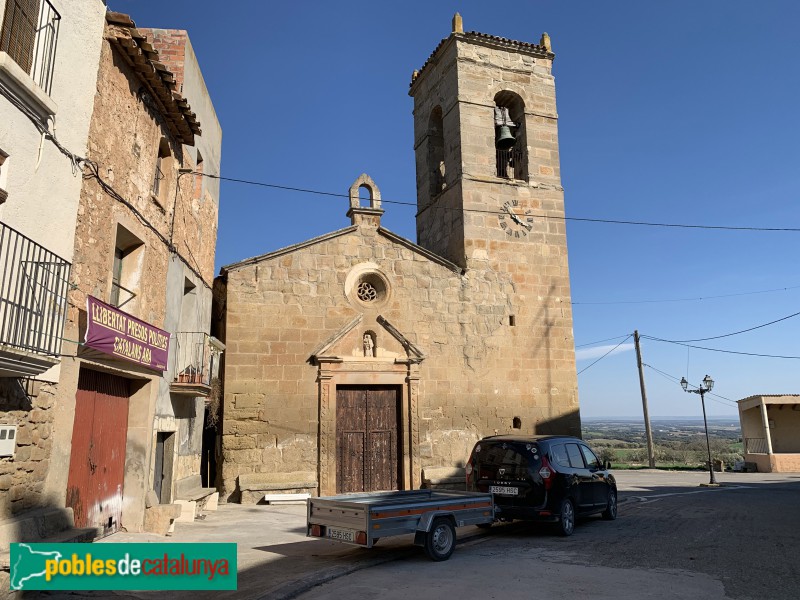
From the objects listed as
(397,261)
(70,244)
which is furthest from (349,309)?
(70,244)

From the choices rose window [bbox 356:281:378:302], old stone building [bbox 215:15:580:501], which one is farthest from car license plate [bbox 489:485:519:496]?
rose window [bbox 356:281:378:302]

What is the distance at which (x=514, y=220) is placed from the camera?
16.2 metres

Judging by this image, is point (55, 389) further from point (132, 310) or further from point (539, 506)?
point (539, 506)

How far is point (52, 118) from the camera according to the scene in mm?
6250

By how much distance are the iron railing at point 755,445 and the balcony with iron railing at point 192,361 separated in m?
24.5

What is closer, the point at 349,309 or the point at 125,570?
the point at 125,570

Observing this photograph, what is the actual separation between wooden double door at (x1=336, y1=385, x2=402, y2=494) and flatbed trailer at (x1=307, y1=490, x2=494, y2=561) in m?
5.84

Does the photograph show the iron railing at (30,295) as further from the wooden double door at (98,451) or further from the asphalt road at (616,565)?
the asphalt road at (616,565)

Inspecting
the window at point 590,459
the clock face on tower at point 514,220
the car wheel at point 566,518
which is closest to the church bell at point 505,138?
the clock face on tower at point 514,220

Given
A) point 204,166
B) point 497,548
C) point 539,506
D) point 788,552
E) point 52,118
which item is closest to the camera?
point 52,118

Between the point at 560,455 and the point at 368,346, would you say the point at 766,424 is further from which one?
the point at 560,455

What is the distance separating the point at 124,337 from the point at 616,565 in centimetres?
645

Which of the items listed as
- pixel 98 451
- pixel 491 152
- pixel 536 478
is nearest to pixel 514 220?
pixel 491 152

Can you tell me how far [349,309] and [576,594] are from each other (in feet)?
31.6
